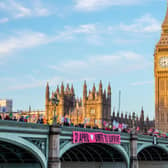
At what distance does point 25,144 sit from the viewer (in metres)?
37.6

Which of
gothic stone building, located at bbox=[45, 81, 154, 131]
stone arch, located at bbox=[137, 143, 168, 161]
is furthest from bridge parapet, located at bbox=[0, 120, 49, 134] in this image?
gothic stone building, located at bbox=[45, 81, 154, 131]

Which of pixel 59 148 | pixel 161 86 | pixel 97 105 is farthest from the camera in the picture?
pixel 161 86

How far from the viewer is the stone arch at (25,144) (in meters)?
36.1

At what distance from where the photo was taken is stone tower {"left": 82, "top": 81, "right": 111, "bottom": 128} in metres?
143

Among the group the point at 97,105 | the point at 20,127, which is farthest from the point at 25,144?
the point at 97,105

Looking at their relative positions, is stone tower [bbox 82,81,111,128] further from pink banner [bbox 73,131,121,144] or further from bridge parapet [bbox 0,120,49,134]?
bridge parapet [bbox 0,120,49,134]

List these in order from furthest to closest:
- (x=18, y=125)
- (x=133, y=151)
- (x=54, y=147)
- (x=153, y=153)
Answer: (x=153, y=153) < (x=133, y=151) < (x=54, y=147) < (x=18, y=125)

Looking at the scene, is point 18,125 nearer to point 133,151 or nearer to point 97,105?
point 133,151

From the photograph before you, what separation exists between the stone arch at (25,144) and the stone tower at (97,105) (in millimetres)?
102409

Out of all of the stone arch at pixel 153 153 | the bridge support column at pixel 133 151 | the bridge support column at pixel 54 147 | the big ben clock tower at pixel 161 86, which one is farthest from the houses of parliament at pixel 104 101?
the bridge support column at pixel 54 147

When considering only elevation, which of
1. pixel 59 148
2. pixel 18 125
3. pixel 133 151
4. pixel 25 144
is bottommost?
pixel 133 151

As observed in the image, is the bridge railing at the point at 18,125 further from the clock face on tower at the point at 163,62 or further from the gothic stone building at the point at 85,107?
the clock face on tower at the point at 163,62

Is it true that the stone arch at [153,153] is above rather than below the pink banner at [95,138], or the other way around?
below

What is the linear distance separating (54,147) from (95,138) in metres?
9.80
